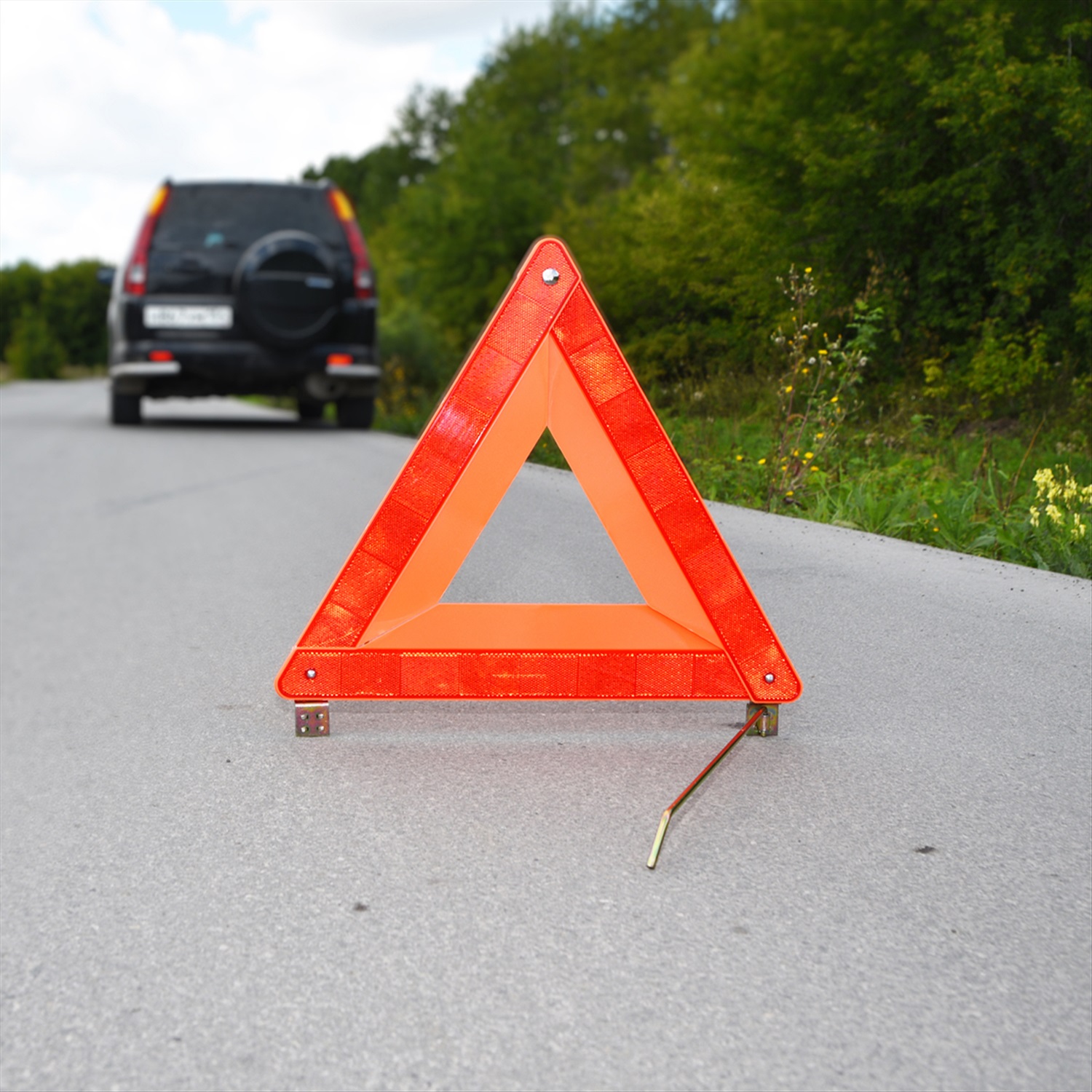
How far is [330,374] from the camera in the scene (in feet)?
40.0

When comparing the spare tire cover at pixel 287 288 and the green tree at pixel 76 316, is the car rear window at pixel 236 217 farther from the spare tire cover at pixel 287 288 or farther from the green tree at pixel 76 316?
the green tree at pixel 76 316

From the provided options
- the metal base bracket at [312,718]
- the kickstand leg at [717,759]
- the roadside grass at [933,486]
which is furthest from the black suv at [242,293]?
the kickstand leg at [717,759]

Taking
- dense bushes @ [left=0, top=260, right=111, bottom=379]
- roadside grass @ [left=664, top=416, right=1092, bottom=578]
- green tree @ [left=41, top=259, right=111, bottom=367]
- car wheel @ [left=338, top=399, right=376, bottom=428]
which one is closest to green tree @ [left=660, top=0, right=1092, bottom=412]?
roadside grass @ [left=664, top=416, right=1092, bottom=578]

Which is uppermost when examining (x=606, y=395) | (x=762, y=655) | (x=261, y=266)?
(x=261, y=266)

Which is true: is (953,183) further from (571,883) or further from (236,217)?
(571,883)

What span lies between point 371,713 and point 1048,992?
2.17 metres

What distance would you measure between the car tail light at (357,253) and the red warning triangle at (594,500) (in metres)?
8.87

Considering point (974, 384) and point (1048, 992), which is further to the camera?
point (974, 384)

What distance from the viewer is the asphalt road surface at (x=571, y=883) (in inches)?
78.2

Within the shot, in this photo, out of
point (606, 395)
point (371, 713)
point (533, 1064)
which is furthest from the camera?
point (371, 713)

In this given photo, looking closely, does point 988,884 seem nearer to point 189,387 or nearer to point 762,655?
point 762,655

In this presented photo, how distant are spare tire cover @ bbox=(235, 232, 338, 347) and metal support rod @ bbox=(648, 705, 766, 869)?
925cm

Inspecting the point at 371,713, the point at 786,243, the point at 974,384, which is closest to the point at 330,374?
the point at 786,243

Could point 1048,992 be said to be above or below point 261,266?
below
